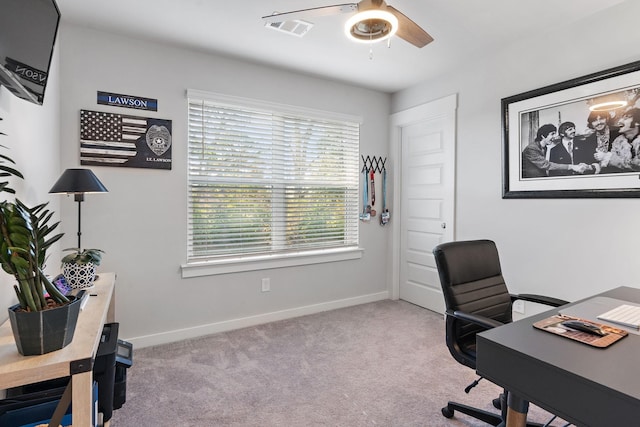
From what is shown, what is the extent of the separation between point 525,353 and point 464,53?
279cm

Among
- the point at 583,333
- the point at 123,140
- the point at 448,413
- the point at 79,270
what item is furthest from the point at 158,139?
the point at 583,333

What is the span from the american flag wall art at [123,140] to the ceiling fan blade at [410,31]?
200 centimetres

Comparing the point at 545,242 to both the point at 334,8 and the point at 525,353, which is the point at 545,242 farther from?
the point at 334,8

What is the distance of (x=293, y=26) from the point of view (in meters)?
2.48

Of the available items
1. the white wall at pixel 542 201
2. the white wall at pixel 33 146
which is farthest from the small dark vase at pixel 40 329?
the white wall at pixel 542 201

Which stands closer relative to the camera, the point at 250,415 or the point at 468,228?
the point at 250,415

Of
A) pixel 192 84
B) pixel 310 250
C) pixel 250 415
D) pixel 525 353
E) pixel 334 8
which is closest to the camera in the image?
pixel 525 353

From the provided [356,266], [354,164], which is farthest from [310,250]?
[354,164]

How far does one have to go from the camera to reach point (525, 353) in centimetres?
95

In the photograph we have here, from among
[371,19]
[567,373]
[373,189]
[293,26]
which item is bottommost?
[567,373]

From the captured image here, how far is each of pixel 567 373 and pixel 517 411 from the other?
28 cm

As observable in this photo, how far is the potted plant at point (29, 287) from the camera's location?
1007 mm

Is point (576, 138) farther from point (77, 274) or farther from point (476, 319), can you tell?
point (77, 274)

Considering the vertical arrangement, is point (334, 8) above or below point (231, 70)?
below
